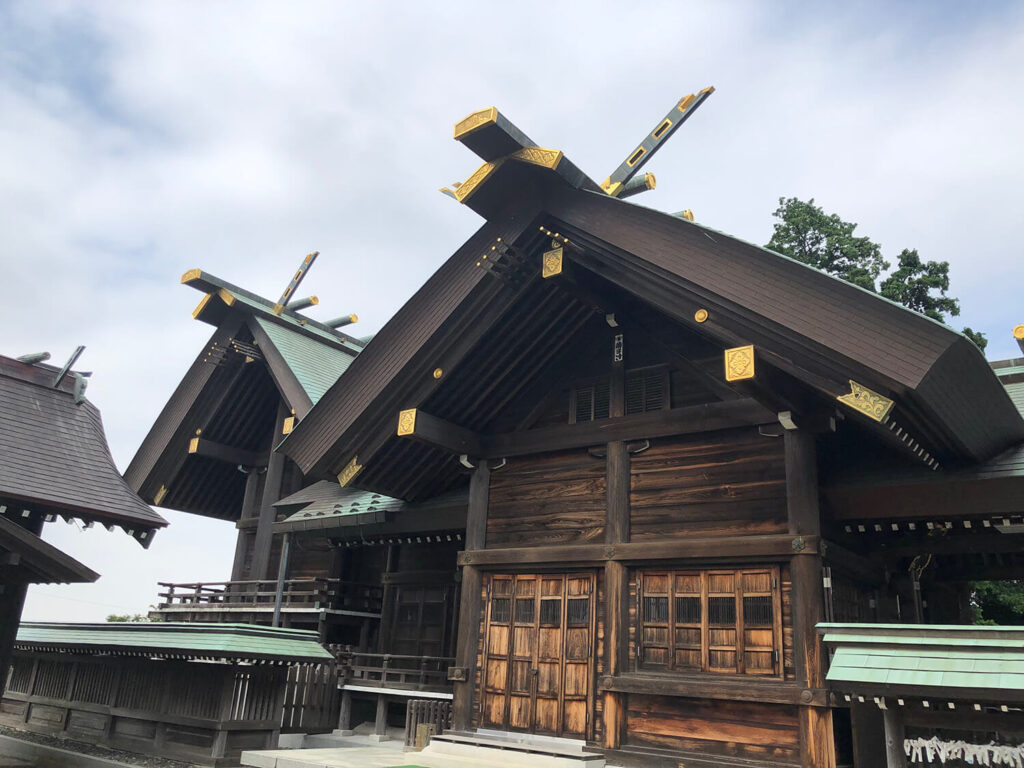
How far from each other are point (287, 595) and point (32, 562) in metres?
8.48

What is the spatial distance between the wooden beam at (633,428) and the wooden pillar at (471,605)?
1.77 ft

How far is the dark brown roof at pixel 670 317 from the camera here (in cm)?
786

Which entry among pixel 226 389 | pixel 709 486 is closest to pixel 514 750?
pixel 709 486

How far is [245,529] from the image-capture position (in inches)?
776

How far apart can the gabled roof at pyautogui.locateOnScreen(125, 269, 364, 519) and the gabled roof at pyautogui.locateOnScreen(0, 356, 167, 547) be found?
664 cm

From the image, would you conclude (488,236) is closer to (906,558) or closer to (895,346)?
(895,346)

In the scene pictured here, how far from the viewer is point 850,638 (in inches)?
297

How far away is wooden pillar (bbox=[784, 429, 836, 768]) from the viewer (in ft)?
27.2

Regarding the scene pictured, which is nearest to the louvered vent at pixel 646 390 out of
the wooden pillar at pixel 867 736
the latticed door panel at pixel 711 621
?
the latticed door panel at pixel 711 621

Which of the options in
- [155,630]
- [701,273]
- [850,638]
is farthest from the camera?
[155,630]

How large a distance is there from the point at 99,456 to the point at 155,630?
3.10 metres

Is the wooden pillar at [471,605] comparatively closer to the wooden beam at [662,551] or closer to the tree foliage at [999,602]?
the wooden beam at [662,551]

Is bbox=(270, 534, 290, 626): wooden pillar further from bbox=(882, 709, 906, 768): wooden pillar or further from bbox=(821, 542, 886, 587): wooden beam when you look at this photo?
bbox=(882, 709, 906, 768): wooden pillar

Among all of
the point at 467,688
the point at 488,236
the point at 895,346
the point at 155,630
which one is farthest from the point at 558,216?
the point at 155,630
